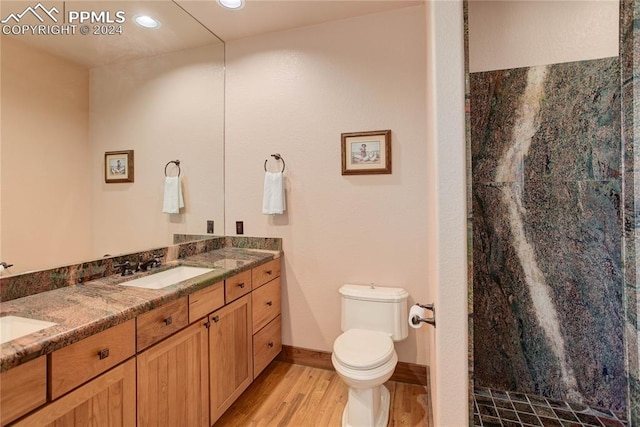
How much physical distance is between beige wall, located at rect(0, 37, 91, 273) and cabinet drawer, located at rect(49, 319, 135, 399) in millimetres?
634

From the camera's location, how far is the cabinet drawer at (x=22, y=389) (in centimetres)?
79

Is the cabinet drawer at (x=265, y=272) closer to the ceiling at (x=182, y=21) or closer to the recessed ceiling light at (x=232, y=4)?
the ceiling at (x=182, y=21)

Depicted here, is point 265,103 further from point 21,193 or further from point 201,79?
point 21,193

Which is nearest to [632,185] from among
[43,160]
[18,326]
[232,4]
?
[18,326]

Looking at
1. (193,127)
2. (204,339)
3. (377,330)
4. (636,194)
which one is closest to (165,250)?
(204,339)

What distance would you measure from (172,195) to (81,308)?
1.18 meters

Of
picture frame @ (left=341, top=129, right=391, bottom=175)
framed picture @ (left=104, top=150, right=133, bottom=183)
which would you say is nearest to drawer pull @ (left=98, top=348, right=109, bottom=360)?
framed picture @ (left=104, top=150, right=133, bottom=183)

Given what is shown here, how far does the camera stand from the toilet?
1.59 meters

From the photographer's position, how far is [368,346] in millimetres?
1741

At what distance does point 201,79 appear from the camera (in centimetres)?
244

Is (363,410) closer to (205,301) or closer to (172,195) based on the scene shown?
(205,301)

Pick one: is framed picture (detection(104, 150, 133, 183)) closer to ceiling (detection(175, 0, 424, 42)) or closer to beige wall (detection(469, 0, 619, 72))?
ceiling (detection(175, 0, 424, 42))

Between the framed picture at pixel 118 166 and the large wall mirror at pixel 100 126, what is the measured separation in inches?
1.2

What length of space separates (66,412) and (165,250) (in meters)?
1.20
